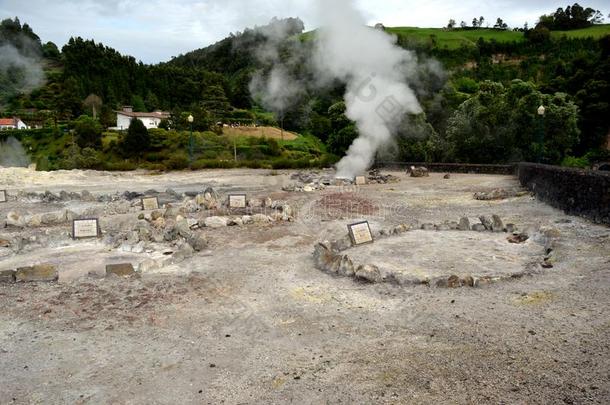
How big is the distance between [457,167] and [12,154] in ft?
133

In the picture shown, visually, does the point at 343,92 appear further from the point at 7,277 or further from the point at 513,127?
the point at 7,277

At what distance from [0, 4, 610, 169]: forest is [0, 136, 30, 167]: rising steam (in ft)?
6.87

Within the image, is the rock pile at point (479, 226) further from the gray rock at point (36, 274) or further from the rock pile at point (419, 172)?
the rock pile at point (419, 172)

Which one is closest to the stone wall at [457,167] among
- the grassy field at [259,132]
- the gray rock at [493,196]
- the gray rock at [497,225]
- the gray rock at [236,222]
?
the gray rock at [493,196]

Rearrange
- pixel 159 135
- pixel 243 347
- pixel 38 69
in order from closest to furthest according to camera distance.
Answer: pixel 243 347 → pixel 159 135 → pixel 38 69

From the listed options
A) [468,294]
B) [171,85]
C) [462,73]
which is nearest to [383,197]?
[468,294]

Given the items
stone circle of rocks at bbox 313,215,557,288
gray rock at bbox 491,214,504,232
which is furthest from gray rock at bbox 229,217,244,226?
gray rock at bbox 491,214,504,232

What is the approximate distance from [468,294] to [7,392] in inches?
209

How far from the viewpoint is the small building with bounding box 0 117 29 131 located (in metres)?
54.0

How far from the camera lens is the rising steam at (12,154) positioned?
137ft

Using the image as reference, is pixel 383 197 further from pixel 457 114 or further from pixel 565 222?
pixel 457 114

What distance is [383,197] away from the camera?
1753 centimetres

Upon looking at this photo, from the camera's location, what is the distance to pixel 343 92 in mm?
35375

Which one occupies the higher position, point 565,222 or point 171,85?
point 171,85
